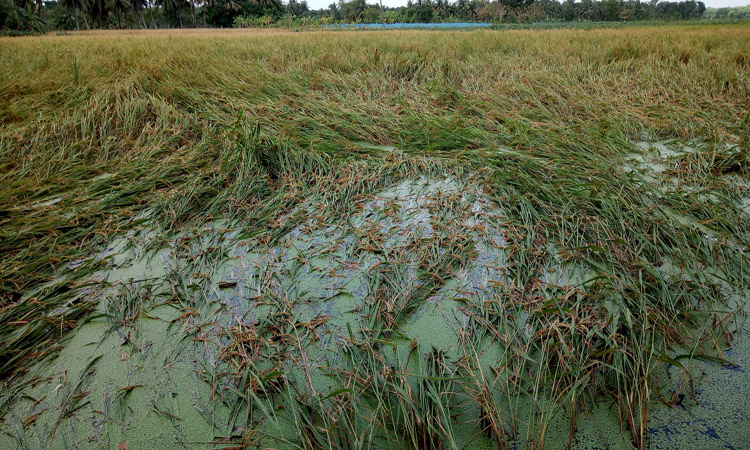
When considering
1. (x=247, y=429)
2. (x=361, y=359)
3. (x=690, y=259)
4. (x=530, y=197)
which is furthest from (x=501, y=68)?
(x=247, y=429)

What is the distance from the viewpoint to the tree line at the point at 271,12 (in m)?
28.3

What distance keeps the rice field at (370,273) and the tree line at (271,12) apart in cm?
2551

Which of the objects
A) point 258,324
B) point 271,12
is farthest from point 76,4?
point 258,324

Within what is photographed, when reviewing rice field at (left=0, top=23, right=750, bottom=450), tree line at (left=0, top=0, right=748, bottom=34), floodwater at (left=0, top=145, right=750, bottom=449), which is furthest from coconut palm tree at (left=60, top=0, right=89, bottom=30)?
floodwater at (left=0, top=145, right=750, bottom=449)

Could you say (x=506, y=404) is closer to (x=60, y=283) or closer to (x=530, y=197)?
(x=530, y=197)

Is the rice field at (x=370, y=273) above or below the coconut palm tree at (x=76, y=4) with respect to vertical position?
below

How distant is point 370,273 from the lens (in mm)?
1551

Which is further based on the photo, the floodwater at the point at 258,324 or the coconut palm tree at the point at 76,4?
the coconut palm tree at the point at 76,4

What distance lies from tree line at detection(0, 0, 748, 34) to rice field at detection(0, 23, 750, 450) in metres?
25.5

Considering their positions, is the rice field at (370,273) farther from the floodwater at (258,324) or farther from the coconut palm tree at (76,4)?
the coconut palm tree at (76,4)

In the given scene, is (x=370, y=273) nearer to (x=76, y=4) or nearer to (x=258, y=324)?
(x=258, y=324)

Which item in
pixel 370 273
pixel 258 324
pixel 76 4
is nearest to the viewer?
pixel 258 324

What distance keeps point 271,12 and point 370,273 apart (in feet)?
145

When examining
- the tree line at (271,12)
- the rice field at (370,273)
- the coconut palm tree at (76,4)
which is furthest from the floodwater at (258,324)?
the coconut palm tree at (76,4)
